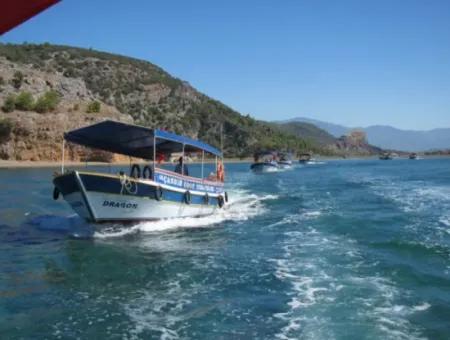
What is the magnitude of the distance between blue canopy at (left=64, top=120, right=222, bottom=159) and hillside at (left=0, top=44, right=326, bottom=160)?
6230 centimetres

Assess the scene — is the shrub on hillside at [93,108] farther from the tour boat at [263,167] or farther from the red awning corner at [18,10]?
the red awning corner at [18,10]

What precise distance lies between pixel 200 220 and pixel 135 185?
475cm

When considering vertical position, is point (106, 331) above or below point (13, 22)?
below

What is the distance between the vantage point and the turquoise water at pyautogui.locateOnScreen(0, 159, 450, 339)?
973 cm

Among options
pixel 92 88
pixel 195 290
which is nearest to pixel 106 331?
pixel 195 290

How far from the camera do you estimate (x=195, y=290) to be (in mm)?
12273

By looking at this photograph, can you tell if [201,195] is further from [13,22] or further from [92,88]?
[92,88]

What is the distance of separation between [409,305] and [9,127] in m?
80.5

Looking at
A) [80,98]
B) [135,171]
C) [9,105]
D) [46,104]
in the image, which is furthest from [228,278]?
[80,98]

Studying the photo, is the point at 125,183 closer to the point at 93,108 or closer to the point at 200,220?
the point at 200,220

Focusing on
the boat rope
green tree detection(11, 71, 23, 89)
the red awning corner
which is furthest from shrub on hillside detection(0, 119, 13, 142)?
the red awning corner

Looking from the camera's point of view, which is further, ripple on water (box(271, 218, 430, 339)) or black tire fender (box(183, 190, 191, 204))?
black tire fender (box(183, 190, 191, 204))

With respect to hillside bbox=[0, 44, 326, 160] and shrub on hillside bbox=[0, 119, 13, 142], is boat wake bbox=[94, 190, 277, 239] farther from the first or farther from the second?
hillside bbox=[0, 44, 326, 160]

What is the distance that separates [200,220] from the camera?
2498 cm
